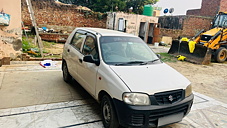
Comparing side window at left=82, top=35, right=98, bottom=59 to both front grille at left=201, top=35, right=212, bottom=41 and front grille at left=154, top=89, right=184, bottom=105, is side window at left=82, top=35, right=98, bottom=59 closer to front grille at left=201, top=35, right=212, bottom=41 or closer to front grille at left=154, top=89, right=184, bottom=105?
front grille at left=154, top=89, right=184, bottom=105

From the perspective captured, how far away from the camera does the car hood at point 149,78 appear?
270 centimetres

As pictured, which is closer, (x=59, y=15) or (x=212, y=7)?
(x=59, y=15)

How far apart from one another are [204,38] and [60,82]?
9964 mm

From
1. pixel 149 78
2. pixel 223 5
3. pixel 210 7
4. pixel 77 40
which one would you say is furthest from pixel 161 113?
pixel 210 7

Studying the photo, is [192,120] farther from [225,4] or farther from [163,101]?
[225,4]

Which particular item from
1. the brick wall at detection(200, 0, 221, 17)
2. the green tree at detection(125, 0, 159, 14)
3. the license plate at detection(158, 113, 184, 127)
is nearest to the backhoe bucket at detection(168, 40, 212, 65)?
the license plate at detection(158, 113, 184, 127)

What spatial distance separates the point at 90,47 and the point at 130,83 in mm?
1516

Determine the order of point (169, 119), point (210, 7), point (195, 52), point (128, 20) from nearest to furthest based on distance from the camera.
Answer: point (169, 119) < point (195, 52) < point (128, 20) < point (210, 7)

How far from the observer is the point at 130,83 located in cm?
272

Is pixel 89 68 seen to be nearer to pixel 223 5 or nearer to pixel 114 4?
pixel 114 4

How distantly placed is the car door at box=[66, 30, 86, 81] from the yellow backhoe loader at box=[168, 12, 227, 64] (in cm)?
790

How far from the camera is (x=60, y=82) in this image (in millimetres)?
5277

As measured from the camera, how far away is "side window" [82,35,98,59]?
361 cm

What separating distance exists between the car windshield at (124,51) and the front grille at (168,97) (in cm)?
91
